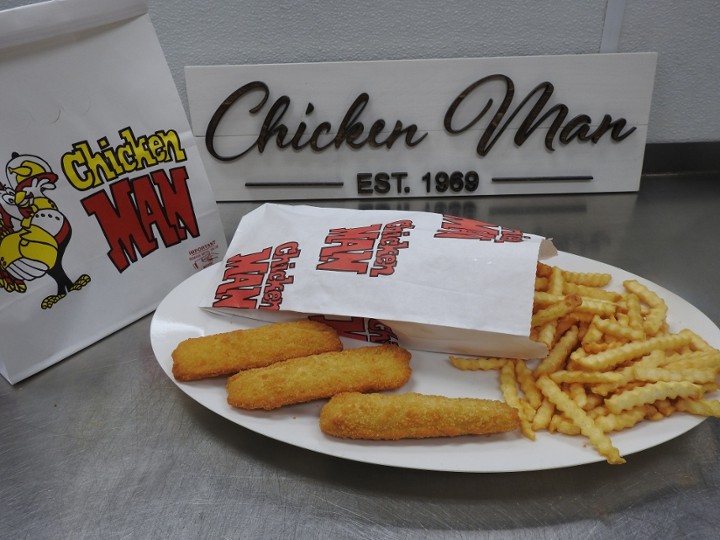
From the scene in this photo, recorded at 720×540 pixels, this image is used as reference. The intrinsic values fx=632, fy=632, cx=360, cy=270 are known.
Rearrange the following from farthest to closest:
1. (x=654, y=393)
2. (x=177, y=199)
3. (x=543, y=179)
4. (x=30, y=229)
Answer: (x=543, y=179) < (x=177, y=199) < (x=30, y=229) < (x=654, y=393)

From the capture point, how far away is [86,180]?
1268mm

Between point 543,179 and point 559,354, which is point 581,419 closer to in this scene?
point 559,354

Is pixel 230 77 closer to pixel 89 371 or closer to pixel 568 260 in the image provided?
pixel 89 371

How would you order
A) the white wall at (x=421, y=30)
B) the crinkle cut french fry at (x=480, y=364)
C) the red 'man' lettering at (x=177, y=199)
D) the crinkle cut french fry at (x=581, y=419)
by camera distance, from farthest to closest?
the white wall at (x=421, y=30) → the red 'man' lettering at (x=177, y=199) → the crinkle cut french fry at (x=480, y=364) → the crinkle cut french fry at (x=581, y=419)

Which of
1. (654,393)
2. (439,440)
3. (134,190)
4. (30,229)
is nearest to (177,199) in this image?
Answer: (134,190)

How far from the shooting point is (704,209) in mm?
1927

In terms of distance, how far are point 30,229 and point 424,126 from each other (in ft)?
3.77

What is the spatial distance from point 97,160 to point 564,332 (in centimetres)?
98

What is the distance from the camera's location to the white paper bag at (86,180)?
3.78 feet

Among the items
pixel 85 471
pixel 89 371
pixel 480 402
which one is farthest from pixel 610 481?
pixel 89 371

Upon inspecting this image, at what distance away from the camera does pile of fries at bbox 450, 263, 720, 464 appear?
38.2 inches

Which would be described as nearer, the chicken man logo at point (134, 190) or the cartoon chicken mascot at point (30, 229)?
the cartoon chicken mascot at point (30, 229)

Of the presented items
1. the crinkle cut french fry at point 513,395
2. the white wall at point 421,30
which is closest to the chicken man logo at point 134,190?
the white wall at point 421,30

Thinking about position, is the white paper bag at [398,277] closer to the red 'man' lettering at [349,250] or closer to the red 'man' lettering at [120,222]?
the red 'man' lettering at [349,250]
